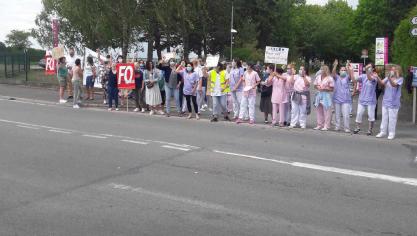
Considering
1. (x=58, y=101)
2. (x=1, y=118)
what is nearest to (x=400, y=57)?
(x=58, y=101)

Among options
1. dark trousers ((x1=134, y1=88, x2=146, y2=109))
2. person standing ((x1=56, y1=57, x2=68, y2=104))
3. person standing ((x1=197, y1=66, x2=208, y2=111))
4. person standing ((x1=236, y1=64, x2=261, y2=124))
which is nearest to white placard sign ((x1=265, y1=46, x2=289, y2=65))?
person standing ((x1=236, y1=64, x2=261, y2=124))

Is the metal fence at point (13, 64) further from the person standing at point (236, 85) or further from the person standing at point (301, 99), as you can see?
the person standing at point (301, 99)

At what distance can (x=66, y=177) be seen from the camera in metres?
8.16

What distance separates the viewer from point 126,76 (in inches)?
709

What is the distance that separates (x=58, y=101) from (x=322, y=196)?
1631cm

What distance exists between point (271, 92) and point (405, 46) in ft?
28.3

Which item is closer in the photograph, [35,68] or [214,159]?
[214,159]

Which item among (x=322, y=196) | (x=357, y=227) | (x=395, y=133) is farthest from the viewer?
(x=395, y=133)

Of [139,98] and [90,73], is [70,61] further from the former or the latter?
[139,98]

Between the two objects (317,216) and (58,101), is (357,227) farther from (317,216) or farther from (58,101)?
(58,101)

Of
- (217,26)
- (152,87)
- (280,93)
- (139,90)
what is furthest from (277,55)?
(217,26)

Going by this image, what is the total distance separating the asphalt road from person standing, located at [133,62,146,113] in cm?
486

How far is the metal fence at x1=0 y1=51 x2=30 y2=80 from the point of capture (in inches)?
1212

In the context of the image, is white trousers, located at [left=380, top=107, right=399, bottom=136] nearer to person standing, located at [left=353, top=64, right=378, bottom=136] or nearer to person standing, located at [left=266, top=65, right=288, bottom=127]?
person standing, located at [left=353, top=64, right=378, bottom=136]
